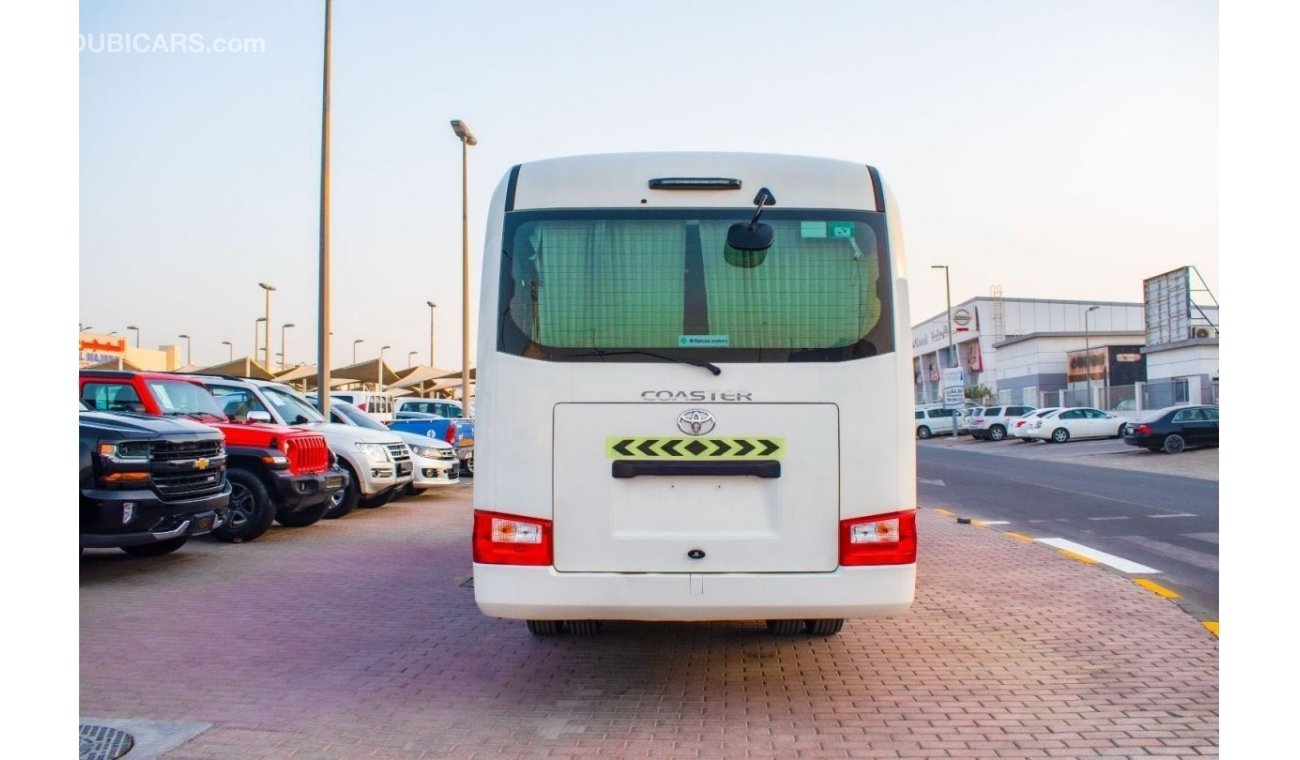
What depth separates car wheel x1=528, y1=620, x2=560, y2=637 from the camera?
273 inches

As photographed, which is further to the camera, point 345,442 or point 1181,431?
point 1181,431

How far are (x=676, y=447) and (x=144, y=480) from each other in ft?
18.8

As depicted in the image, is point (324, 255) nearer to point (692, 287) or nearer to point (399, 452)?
point (399, 452)

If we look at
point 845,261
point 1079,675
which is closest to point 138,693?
point 845,261

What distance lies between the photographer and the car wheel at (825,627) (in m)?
6.82

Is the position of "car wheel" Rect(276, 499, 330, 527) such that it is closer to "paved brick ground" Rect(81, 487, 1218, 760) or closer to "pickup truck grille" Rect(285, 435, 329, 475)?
"pickup truck grille" Rect(285, 435, 329, 475)

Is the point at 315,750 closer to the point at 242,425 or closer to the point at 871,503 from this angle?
the point at 871,503

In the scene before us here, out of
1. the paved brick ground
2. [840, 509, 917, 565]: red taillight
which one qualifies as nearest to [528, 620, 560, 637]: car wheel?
the paved brick ground

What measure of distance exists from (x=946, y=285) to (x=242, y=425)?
50.6 meters

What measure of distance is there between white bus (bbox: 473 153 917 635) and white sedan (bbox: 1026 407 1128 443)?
39.3m

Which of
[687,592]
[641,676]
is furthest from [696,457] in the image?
[641,676]

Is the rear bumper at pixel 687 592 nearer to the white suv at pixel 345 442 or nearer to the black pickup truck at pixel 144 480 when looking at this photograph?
the black pickup truck at pixel 144 480

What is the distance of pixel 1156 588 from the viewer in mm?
8734

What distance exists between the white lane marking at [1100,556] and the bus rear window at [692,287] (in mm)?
5904
